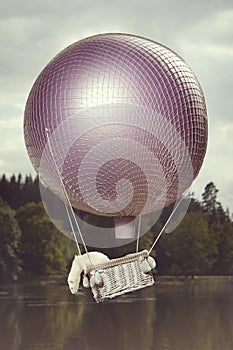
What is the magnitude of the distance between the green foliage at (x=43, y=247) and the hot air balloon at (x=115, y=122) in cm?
1435

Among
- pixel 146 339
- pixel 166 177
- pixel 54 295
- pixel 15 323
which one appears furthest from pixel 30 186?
pixel 166 177

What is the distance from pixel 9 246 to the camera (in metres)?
16.5

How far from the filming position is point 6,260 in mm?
16453

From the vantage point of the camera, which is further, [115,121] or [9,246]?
[9,246]

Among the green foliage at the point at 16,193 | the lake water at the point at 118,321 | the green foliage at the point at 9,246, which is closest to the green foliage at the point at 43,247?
the green foliage at the point at 9,246

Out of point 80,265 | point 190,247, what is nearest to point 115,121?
point 80,265

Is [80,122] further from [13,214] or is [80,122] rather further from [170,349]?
[13,214]

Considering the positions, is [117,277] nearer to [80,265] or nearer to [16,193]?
[80,265]

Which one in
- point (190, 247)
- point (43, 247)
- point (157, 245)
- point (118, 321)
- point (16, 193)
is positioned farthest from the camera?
point (16, 193)

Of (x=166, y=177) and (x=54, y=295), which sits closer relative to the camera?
(x=166, y=177)

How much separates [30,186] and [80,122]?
64.1 ft

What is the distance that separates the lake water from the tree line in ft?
6.09

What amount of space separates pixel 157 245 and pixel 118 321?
830 centimetres

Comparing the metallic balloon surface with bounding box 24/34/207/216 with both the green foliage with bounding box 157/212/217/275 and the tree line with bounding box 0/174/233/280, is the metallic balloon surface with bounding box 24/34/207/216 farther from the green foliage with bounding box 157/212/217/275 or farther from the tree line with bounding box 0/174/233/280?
the green foliage with bounding box 157/212/217/275
